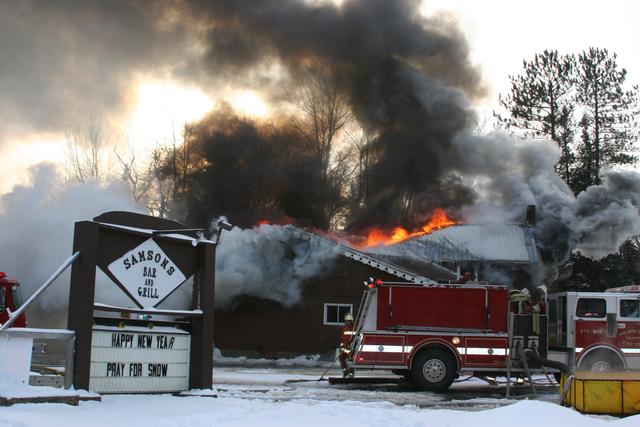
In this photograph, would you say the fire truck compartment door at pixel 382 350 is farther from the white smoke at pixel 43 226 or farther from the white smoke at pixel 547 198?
the white smoke at pixel 547 198

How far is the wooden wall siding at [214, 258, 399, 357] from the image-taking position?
958 inches

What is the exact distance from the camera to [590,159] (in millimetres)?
39531

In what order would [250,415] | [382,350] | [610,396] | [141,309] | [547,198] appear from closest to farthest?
1. [250,415]
2. [141,309]
3. [610,396]
4. [382,350]
5. [547,198]

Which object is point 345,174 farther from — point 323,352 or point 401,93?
point 323,352

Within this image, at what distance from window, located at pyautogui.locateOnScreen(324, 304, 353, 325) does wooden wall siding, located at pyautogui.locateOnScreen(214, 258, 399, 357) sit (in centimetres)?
14

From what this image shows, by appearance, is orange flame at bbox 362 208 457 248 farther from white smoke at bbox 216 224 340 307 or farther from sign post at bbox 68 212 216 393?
sign post at bbox 68 212 216 393

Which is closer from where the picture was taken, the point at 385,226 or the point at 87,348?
the point at 87,348

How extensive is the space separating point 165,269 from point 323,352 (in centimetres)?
1517

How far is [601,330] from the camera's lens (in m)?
15.6

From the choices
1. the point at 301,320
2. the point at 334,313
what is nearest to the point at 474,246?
the point at 334,313

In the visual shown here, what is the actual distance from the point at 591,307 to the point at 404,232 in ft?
46.8

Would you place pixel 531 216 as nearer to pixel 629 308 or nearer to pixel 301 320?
pixel 301 320

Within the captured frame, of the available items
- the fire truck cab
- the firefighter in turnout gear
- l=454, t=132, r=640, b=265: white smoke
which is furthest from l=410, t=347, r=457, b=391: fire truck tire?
l=454, t=132, r=640, b=265: white smoke

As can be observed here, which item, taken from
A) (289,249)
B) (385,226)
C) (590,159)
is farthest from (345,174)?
(590,159)
